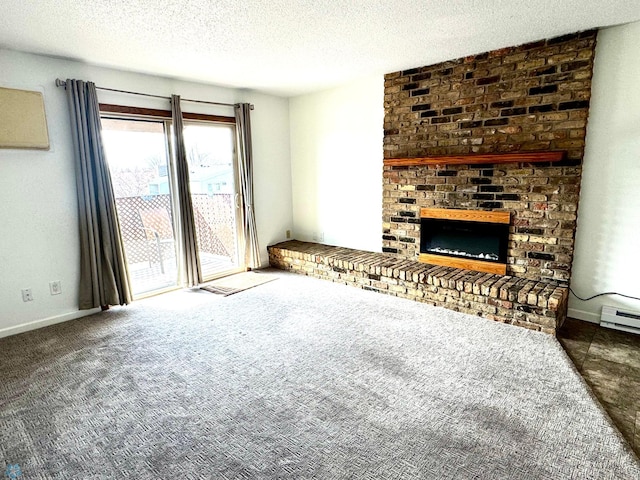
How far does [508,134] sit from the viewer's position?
11.1 ft

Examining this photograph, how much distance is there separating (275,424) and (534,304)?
89.6 inches

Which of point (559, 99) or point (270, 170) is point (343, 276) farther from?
point (559, 99)

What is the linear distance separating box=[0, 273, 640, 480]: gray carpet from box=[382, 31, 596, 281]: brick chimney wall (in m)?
0.96

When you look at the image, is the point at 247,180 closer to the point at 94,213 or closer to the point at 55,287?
the point at 94,213

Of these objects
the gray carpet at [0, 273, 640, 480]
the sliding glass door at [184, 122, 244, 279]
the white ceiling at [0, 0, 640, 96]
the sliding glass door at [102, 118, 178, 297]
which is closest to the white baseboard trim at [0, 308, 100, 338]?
the gray carpet at [0, 273, 640, 480]

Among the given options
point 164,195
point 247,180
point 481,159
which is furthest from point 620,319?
point 164,195

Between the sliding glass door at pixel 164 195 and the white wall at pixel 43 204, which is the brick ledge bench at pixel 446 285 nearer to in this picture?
the sliding glass door at pixel 164 195

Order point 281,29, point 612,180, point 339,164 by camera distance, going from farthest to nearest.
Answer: point 339,164 → point 612,180 → point 281,29

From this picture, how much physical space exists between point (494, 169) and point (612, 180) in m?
0.89

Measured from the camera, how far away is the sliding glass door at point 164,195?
148 inches

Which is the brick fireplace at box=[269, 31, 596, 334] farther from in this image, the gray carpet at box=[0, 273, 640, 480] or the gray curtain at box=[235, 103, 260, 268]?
the gray curtain at box=[235, 103, 260, 268]

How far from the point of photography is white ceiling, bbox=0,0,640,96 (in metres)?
2.30

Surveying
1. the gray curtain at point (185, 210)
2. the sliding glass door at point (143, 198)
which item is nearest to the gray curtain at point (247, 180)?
the gray curtain at point (185, 210)

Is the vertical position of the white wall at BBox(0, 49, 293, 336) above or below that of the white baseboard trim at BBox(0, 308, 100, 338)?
Answer: above
